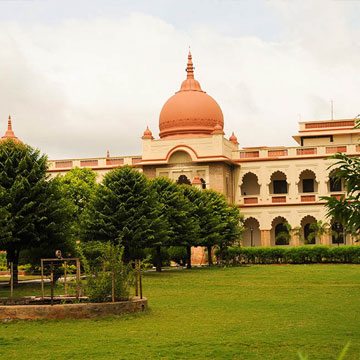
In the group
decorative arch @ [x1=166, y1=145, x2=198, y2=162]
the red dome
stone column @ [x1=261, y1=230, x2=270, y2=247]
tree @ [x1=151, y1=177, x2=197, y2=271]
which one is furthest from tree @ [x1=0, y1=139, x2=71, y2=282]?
stone column @ [x1=261, y1=230, x2=270, y2=247]

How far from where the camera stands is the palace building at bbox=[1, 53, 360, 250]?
178 ft

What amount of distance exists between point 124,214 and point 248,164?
27.4 meters

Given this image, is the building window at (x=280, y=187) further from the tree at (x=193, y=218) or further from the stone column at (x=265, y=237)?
the tree at (x=193, y=218)

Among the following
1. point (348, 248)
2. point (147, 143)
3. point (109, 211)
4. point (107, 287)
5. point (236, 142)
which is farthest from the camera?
point (236, 142)

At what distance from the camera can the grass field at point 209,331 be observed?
11.1 metres

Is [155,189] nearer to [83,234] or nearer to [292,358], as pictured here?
[83,234]

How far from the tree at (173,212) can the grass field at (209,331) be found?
14901mm

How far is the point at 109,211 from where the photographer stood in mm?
31578

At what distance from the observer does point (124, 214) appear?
103 ft

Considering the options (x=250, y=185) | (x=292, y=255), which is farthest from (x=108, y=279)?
(x=250, y=185)

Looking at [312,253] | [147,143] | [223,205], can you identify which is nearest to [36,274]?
[223,205]

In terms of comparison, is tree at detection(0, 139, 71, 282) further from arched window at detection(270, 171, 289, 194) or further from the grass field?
arched window at detection(270, 171, 289, 194)

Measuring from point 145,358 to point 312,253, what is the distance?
33919 millimetres

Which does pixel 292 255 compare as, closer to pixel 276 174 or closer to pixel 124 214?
pixel 276 174
